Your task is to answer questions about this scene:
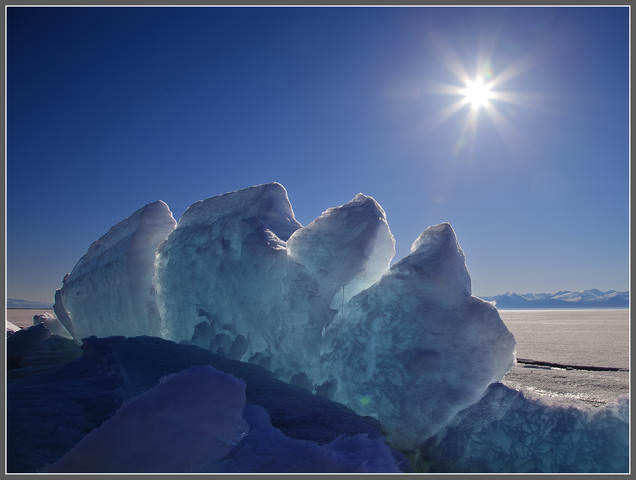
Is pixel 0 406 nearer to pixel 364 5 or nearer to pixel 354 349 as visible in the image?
pixel 354 349

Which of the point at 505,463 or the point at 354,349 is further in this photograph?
the point at 354,349

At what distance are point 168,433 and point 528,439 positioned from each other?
352 cm

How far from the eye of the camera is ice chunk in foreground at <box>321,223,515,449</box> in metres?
4.08

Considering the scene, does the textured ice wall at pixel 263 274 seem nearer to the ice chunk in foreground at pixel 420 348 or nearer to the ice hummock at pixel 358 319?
the ice hummock at pixel 358 319

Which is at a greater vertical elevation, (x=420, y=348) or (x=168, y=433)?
(x=420, y=348)

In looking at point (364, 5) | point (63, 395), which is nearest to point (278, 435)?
point (63, 395)

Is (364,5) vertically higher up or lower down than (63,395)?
higher up

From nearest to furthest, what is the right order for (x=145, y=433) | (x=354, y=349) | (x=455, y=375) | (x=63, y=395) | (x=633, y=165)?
(x=145, y=433) → (x=63, y=395) → (x=633, y=165) → (x=455, y=375) → (x=354, y=349)

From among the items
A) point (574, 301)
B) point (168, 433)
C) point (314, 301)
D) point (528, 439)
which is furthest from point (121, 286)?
point (574, 301)

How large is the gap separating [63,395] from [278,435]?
222 cm

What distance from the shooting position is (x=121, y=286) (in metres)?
6.52

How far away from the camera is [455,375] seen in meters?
4.15

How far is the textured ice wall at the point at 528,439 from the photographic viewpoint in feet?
11.0

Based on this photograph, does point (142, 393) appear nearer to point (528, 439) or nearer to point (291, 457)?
point (291, 457)
